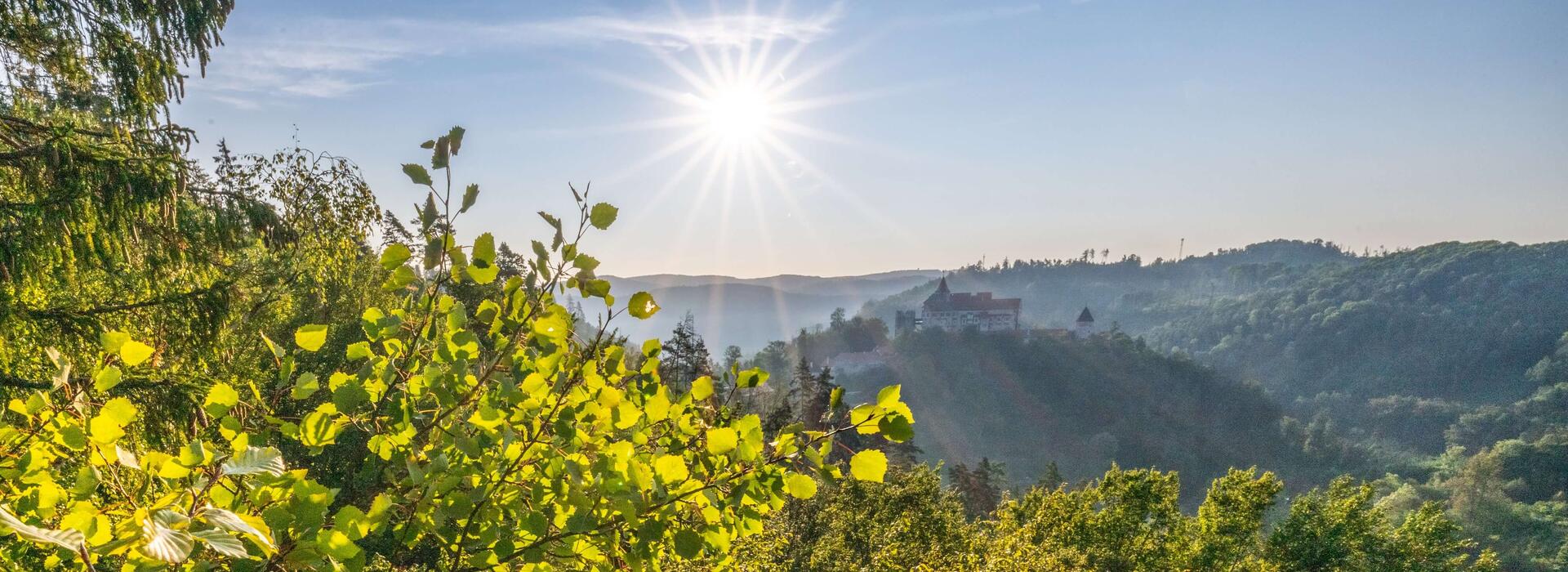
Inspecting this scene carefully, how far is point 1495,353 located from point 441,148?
162m

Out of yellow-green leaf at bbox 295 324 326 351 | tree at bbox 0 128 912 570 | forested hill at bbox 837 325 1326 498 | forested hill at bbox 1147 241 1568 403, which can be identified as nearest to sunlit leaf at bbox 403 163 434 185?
tree at bbox 0 128 912 570

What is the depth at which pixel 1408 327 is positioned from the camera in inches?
4815

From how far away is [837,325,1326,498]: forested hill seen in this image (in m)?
82.8

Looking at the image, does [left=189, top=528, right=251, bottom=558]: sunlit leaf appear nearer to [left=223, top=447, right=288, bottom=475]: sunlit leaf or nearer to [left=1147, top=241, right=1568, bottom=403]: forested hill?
[left=223, top=447, right=288, bottom=475]: sunlit leaf

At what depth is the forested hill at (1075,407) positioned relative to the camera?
82.8m

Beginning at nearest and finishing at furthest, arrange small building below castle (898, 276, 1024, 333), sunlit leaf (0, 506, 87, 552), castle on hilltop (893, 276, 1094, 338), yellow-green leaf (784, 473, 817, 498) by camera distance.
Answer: sunlit leaf (0, 506, 87, 552), yellow-green leaf (784, 473, 817, 498), castle on hilltop (893, 276, 1094, 338), small building below castle (898, 276, 1024, 333)

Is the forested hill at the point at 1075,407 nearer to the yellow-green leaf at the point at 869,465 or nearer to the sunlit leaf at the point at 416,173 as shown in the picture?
the yellow-green leaf at the point at 869,465

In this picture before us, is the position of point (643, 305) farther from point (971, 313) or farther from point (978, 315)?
point (978, 315)

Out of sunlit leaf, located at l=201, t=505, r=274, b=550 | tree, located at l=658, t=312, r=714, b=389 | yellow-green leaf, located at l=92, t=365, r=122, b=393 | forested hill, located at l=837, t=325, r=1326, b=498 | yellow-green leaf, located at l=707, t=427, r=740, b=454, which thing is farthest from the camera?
forested hill, located at l=837, t=325, r=1326, b=498

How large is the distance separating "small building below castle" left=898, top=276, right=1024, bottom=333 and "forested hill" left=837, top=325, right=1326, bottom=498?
4.08 metres

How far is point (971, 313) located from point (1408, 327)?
85371mm

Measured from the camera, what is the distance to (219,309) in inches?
186

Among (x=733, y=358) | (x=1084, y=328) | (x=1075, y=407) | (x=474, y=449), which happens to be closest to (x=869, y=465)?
(x=474, y=449)

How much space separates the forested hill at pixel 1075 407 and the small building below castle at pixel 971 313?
4083 mm
